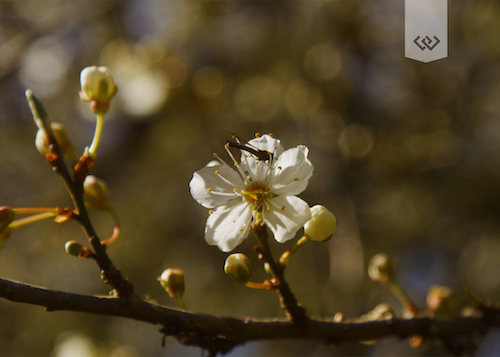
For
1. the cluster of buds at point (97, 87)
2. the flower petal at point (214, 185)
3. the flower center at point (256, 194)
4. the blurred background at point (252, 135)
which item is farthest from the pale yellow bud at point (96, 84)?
the blurred background at point (252, 135)

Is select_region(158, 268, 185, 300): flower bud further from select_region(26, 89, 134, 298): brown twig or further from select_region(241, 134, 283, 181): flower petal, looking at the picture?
select_region(241, 134, 283, 181): flower petal

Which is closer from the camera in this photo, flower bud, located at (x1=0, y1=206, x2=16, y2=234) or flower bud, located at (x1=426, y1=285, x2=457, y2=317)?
flower bud, located at (x1=0, y1=206, x2=16, y2=234)

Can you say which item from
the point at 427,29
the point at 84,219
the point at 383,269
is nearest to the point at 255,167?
the point at 84,219

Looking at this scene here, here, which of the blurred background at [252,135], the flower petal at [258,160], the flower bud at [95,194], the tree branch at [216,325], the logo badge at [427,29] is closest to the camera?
the tree branch at [216,325]

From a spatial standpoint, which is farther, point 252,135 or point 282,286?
point 252,135

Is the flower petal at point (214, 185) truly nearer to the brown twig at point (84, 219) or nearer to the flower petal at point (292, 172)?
the flower petal at point (292, 172)

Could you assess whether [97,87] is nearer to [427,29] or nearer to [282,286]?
[282,286]

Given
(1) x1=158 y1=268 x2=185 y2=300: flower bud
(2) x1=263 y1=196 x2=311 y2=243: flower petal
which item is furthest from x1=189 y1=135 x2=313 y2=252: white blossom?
(1) x1=158 y1=268 x2=185 y2=300: flower bud
